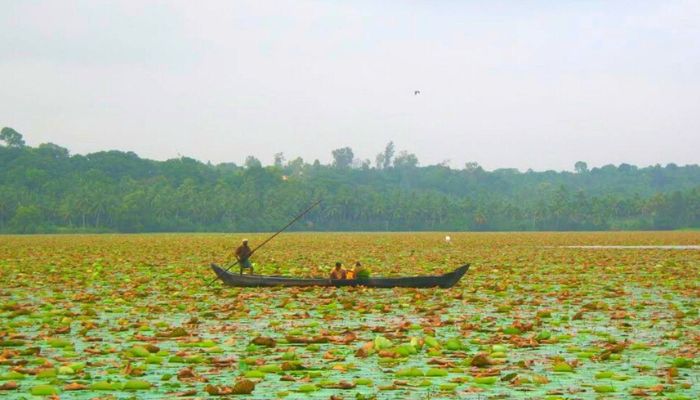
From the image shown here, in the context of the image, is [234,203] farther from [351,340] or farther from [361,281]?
[351,340]

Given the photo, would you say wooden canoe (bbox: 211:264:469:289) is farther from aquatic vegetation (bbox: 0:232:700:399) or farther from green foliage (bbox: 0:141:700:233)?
green foliage (bbox: 0:141:700:233)

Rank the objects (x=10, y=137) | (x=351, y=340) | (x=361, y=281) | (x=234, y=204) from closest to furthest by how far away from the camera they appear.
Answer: (x=351, y=340) < (x=361, y=281) < (x=234, y=204) < (x=10, y=137)

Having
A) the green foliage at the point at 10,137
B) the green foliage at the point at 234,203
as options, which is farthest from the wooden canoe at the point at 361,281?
the green foliage at the point at 10,137

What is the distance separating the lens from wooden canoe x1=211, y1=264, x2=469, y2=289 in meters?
24.4

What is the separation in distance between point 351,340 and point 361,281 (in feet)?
33.6

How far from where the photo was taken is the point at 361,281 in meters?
25.0

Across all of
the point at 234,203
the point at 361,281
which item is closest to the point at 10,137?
the point at 234,203

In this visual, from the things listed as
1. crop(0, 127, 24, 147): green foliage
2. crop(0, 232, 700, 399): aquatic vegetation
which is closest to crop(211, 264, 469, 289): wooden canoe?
crop(0, 232, 700, 399): aquatic vegetation

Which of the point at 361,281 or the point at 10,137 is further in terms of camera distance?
the point at 10,137

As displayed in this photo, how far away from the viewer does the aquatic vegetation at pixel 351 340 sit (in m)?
11.1

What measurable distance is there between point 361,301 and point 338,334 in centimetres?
602

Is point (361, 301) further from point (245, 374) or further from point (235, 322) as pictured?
point (245, 374)

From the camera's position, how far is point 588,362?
12.8 m

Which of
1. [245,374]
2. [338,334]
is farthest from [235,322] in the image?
[245,374]
